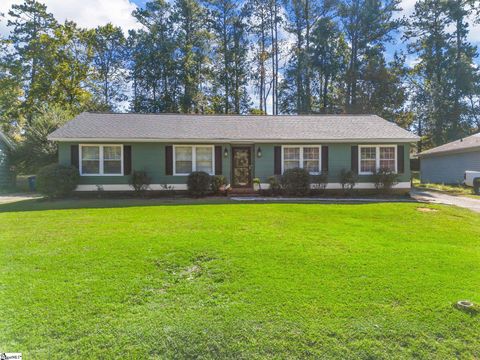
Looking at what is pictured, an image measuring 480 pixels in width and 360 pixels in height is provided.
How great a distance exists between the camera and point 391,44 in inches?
1176

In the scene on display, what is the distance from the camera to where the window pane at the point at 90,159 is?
12625 millimetres

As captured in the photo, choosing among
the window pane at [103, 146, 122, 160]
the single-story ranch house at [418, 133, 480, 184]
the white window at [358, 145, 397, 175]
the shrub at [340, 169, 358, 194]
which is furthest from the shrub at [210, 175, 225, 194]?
the single-story ranch house at [418, 133, 480, 184]

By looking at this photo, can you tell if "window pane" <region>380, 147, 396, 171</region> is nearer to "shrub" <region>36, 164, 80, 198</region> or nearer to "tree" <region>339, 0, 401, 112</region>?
"shrub" <region>36, 164, 80, 198</region>

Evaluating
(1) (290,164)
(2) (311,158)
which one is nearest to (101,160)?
(1) (290,164)

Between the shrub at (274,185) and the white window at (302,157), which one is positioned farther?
the white window at (302,157)

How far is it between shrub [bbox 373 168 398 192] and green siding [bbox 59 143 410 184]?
0.38 metres

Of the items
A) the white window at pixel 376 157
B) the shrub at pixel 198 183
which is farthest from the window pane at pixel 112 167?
the white window at pixel 376 157

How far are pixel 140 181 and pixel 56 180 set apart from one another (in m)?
3.20

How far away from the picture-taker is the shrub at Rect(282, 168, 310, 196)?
1272 centimetres

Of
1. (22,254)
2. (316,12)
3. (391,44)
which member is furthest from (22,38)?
(391,44)

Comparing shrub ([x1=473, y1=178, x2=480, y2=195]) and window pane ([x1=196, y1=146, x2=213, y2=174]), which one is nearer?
window pane ([x1=196, y1=146, x2=213, y2=174])

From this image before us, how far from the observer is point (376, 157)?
13.5m

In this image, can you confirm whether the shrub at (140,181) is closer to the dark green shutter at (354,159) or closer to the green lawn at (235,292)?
the green lawn at (235,292)

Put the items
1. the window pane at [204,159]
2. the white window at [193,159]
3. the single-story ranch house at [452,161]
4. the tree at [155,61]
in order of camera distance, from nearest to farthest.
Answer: the white window at [193,159], the window pane at [204,159], the single-story ranch house at [452,161], the tree at [155,61]
